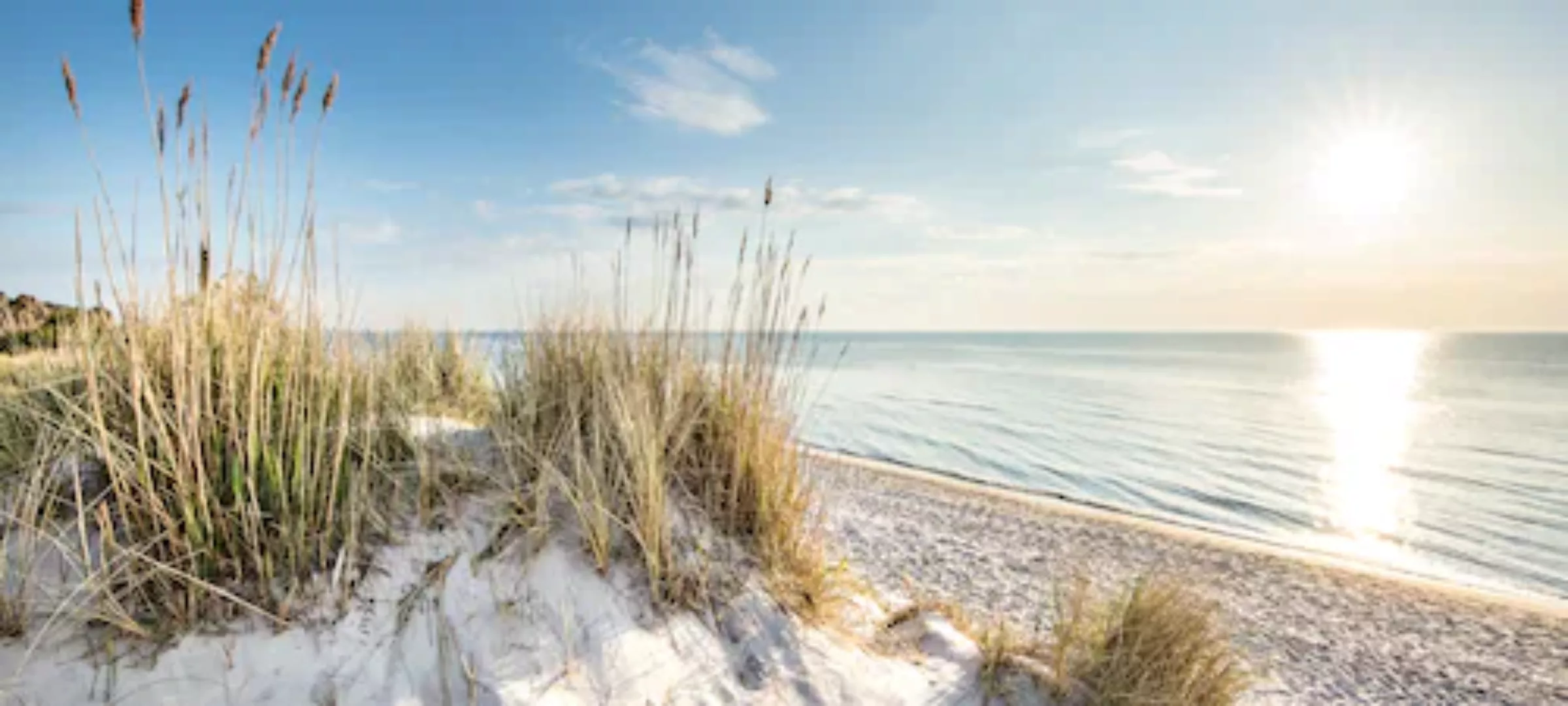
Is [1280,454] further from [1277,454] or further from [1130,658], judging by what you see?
[1130,658]

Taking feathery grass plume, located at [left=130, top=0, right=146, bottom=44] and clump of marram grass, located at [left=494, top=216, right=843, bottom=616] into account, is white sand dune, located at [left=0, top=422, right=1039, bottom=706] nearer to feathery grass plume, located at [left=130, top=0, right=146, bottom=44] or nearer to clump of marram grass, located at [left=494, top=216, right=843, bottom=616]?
clump of marram grass, located at [left=494, top=216, right=843, bottom=616]

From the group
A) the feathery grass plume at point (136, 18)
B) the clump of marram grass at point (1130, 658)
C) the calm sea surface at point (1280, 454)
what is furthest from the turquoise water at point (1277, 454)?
the feathery grass plume at point (136, 18)

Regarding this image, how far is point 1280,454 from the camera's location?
686 inches

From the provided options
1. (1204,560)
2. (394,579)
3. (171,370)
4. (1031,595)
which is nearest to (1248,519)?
(1204,560)

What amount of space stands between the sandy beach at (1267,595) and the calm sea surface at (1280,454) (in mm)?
1872

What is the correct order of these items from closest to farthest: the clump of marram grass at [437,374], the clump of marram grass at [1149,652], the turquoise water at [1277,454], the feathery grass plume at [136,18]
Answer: the feathery grass plume at [136,18] < the clump of marram grass at [1149,652] < the clump of marram grass at [437,374] < the turquoise water at [1277,454]

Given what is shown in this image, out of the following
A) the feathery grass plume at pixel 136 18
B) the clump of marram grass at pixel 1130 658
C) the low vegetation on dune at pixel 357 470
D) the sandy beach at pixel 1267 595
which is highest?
the feathery grass plume at pixel 136 18

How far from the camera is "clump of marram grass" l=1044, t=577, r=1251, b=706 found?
3320 mm

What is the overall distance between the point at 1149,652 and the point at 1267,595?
18.9 feet

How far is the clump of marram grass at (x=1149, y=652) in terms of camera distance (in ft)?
10.9

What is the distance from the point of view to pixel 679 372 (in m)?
3.82

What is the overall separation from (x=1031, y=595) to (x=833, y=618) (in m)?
3.93

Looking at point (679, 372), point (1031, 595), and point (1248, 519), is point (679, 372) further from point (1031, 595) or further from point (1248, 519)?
point (1248, 519)

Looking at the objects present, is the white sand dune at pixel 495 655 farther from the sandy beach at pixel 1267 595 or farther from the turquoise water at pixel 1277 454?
the turquoise water at pixel 1277 454
